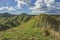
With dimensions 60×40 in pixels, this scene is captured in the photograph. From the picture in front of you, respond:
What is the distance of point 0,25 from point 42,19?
160cm

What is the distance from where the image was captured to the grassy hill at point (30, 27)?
5.74 m

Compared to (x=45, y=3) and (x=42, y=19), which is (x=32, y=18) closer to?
(x=42, y=19)

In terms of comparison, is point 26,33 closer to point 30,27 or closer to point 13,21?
point 30,27

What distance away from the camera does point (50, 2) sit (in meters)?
6.09

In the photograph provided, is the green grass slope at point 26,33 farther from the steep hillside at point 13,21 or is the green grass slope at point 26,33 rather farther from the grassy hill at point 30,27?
the steep hillside at point 13,21

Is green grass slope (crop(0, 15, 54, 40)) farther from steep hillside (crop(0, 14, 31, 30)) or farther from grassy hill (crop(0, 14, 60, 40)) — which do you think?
steep hillside (crop(0, 14, 31, 30))

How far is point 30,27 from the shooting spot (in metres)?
5.83

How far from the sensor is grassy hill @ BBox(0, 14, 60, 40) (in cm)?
574

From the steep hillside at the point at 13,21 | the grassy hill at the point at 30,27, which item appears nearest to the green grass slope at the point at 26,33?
the grassy hill at the point at 30,27

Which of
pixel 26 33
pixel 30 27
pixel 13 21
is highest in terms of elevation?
pixel 13 21

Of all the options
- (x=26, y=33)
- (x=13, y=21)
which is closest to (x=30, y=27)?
(x=26, y=33)

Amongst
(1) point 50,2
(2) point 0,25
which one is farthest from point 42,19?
(2) point 0,25

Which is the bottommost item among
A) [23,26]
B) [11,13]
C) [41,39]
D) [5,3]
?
[41,39]

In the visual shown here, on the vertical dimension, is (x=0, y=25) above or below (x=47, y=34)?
above
